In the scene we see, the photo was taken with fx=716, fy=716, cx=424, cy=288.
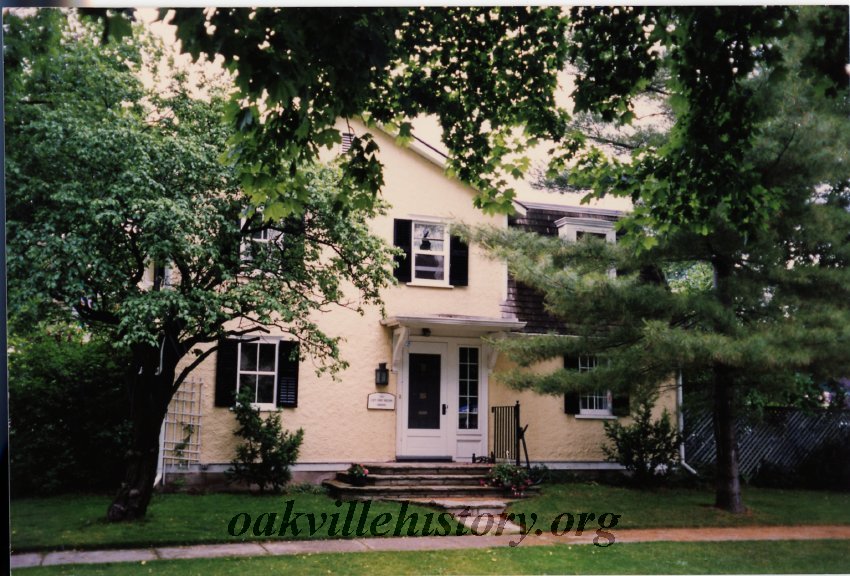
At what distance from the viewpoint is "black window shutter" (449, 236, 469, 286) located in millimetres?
9734

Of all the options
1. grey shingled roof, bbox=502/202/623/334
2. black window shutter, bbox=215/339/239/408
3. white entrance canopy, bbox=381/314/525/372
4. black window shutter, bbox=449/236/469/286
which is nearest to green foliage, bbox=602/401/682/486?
grey shingled roof, bbox=502/202/623/334

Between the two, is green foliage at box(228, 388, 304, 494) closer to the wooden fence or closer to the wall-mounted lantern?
the wall-mounted lantern

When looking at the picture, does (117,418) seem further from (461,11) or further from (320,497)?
(461,11)

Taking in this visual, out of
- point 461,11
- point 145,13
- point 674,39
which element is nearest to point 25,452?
point 145,13

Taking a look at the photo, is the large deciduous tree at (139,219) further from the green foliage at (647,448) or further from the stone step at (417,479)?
the green foliage at (647,448)

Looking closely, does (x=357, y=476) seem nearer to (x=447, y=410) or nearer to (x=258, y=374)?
(x=258, y=374)

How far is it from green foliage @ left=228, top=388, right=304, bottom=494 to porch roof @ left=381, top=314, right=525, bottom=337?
1915mm

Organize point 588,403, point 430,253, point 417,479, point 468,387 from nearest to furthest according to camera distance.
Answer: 1. point 417,479
2. point 430,253
3. point 468,387
4. point 588,403

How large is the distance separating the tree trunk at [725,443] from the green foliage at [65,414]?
645cm

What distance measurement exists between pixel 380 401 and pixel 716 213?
4.56m

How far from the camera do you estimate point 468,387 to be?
9.97 metres

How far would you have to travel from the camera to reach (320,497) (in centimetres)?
794

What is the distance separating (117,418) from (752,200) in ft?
22.3

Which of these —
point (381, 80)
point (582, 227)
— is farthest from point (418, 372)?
point (381, 80)
